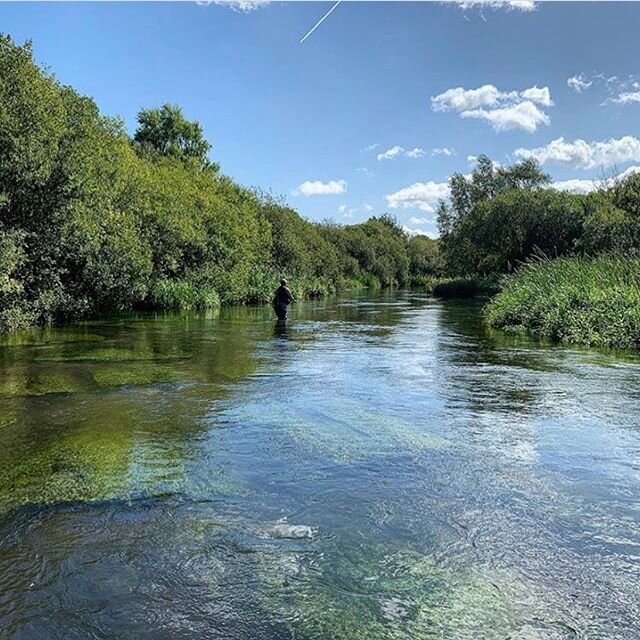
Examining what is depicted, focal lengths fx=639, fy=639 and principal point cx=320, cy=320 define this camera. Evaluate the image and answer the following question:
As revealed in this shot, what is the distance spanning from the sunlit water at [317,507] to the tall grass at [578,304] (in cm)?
737

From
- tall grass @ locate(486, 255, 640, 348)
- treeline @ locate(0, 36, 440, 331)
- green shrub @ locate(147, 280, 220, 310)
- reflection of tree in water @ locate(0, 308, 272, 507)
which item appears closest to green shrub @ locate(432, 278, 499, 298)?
treeline @ locate(0, 36, 440, 331)

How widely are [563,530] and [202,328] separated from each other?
795 inches

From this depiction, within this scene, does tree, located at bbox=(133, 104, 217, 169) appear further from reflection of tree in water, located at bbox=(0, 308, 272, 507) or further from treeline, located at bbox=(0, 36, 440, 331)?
reflection of tree in water, located at bbox=(0, 308, 272, 507)

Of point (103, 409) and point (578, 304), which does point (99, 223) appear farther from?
point (578, 304)

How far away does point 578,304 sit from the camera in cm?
2233

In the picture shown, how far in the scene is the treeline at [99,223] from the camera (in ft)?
69.5

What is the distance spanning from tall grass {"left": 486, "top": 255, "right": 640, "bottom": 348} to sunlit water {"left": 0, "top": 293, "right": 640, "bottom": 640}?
7372 millimetres

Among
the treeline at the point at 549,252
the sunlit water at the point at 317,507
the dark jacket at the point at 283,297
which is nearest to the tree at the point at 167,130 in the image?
the treeline at the point at 549,252

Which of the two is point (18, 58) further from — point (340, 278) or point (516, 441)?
point (340, 278)

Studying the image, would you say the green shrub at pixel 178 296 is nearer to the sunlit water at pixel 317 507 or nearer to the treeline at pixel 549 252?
the treeline at pixel 549 252

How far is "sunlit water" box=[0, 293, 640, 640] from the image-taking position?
430cm

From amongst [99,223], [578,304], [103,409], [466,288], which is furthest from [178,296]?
[466,288]

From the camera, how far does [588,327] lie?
67.1ft

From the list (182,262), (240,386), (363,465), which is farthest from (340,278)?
(363,465)
